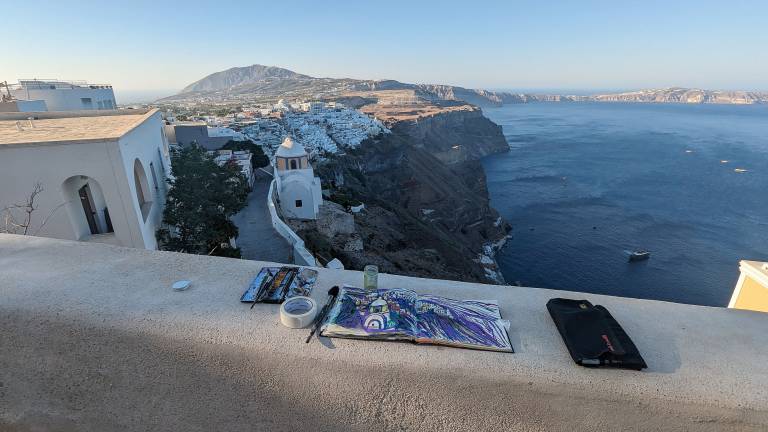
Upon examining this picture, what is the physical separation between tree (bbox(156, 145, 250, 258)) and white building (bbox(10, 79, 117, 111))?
22.0 m

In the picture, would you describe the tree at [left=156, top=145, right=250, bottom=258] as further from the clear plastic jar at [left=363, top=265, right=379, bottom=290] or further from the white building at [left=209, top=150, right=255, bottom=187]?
the white building at [left=209, top=150, right=255, bottom=187]

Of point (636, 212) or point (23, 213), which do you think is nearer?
point (23, 213)

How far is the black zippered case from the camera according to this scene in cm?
275

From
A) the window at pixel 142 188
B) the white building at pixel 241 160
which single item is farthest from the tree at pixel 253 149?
the window at pixel 142 188

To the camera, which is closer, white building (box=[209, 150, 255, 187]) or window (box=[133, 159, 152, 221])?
window (box=[133, 159, 152, 221])

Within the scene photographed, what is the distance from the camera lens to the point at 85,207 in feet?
33.9

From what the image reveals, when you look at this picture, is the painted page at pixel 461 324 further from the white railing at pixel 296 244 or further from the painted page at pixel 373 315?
the white railing at pixel 296 244

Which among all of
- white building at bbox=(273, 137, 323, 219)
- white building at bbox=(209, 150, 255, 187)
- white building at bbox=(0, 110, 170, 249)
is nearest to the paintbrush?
white building at bbox=(0, 110, 170, 249)

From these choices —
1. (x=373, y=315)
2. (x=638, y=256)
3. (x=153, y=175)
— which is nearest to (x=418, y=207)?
(x=638, y=256)

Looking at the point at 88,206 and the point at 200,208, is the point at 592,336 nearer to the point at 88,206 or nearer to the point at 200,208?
the point at 88,206

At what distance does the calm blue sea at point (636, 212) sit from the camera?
115 feet

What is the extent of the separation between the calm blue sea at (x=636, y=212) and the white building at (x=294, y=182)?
22.4 meters

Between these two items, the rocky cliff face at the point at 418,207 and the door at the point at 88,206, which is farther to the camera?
the rocky cliff face at the point at 418,207

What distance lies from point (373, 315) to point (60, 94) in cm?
3548
